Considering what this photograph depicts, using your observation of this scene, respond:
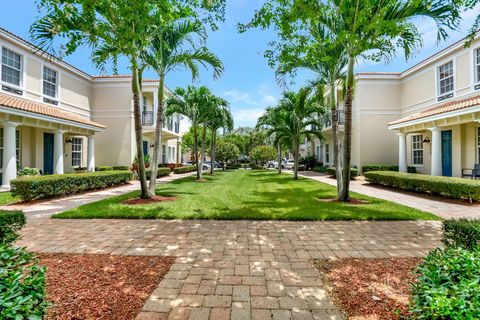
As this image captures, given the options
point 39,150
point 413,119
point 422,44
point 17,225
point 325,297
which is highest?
point 422,44

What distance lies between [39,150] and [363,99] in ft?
73.0

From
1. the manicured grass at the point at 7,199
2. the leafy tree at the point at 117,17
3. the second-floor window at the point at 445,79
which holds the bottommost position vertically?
the manicured grass at the point at 7,199

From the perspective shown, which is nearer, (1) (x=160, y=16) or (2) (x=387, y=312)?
(2) (x=387, y=312)

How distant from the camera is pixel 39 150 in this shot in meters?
14.3

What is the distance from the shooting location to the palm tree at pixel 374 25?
5.87 metres

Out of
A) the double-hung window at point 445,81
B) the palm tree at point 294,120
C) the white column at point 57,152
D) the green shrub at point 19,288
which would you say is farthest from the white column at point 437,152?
the white column at point 57,152

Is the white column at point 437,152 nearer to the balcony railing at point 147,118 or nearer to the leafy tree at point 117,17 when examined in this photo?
the leafy tree at point 117,17

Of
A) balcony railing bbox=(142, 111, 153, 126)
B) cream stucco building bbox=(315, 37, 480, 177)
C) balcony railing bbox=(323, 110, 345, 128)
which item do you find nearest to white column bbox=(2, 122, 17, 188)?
balcony railing bbox=(142, 111, 153, 126)

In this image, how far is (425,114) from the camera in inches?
558

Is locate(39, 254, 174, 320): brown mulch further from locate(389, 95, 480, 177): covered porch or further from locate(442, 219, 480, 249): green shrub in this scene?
locate(389, 95, 480, 177): covered porch

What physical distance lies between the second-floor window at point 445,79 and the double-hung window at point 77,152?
24.5 metres

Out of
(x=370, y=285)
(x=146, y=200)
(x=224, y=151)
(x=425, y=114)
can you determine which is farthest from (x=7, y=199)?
(x=224, y=151)

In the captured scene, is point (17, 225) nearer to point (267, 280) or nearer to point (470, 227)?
point (267, 280)

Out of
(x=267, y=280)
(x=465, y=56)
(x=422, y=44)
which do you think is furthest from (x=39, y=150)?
(x=465, y=56)
